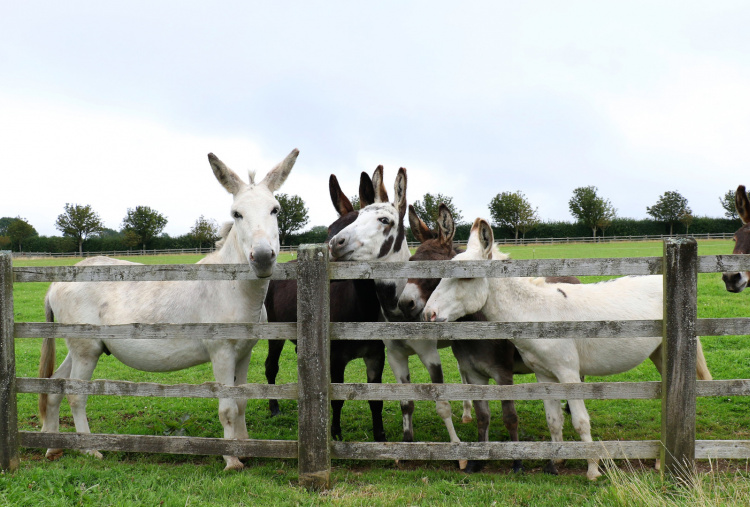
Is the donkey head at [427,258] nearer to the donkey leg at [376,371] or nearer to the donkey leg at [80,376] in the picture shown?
the donkey leg at [376,371]

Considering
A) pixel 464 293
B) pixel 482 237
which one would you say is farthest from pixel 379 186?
pixel 464 293

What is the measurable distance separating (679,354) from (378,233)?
8.91 feet

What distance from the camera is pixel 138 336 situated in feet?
14.5

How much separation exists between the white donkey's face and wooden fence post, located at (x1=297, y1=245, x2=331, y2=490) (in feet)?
1.61

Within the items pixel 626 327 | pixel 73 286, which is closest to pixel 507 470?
pixel 626 327

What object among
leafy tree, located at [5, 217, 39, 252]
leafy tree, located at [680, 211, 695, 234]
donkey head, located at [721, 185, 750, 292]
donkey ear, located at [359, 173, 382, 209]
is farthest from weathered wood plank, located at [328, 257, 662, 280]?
leafy tree, located at [5, 217, 39, 252]

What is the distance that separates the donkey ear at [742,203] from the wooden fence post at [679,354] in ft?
11.5

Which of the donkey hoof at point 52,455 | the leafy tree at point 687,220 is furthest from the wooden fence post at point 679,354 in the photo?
the leafy tree at point 687,220

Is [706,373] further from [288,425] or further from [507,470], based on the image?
[288,425]

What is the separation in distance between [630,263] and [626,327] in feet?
1.66

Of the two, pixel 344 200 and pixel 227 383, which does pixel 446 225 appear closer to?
pixel 344 200

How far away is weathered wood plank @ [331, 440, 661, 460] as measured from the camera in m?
4.05

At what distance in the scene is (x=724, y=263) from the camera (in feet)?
12.7

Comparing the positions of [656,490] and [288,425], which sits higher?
[656,490]
